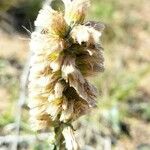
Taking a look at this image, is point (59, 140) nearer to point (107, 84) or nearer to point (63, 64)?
point (63, 64)

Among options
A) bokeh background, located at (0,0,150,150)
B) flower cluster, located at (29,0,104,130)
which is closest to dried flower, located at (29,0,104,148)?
flower cluster, located at (29,0,104,130)

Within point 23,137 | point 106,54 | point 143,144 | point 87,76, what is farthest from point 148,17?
point 87,76

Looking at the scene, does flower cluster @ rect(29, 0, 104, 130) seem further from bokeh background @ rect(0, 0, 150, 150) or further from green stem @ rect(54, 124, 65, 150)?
bokeh background @ rect(0, 0, 150, 150)

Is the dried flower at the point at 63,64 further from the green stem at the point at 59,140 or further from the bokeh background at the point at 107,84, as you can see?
the bokeh background at the point at 107,84

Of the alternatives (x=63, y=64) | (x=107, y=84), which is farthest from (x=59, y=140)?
(x=107, y=84)

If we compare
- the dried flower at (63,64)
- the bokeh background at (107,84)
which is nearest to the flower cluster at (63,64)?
the dried flower at (63,64)

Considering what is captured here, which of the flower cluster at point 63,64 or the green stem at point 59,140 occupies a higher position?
the flower cluster at point 63,64

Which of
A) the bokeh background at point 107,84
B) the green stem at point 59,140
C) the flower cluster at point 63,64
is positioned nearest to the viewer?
the flower cluster at point 63,64

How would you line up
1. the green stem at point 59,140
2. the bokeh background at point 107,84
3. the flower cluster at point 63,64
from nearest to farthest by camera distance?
1. the flower cluster at point 63,64
2. the green stem at point 59,140
3. the bokeh background at point 107,84
